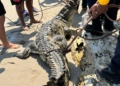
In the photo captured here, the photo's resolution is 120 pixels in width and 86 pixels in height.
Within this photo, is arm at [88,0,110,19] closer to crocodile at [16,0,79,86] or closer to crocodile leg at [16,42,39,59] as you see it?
crocodile at [16,0,79,86]

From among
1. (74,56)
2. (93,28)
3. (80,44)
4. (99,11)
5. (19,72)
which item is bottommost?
(19,72)

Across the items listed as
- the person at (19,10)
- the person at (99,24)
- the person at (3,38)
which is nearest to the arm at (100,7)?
the person at (99,24)

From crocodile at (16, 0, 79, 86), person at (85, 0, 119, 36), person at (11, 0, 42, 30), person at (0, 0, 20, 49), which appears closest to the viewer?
crocodile at (16, 0, 79, 86)

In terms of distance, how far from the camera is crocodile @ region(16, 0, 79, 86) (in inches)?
100

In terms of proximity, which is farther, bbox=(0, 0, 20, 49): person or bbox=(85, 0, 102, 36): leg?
bbox=(0, 0, 20, 49): person

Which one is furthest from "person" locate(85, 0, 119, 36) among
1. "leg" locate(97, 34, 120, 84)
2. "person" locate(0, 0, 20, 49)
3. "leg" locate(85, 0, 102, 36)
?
"person" locate(0, 0, 20, 49)

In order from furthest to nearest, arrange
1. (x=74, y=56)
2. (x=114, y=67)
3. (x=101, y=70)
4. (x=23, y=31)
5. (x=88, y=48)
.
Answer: (x=23, y=31) → (x=74, y=56) → (x=88, y=48) → (x=101, y=70) → (x=114, y=67)

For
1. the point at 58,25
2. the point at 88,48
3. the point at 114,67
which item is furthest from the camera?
the point at 58,25

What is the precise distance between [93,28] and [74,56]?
511 millimetres

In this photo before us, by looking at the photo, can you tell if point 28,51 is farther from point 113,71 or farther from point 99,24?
point 113,71

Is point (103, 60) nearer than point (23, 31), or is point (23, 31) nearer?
point (103, 60)

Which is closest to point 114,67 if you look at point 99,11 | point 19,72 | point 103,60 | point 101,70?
point 101,70

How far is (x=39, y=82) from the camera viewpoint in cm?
279

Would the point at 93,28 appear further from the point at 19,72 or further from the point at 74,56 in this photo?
the point at 19,72
